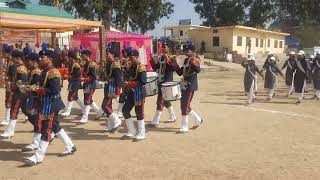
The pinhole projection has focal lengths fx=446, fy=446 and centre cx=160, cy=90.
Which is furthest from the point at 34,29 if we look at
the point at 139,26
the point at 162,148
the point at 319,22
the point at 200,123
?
the point at 319,22

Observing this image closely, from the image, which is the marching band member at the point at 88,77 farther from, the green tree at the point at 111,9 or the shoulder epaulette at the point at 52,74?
the green tree at the point at 111,9

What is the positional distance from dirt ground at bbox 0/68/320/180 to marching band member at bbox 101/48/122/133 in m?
0.24

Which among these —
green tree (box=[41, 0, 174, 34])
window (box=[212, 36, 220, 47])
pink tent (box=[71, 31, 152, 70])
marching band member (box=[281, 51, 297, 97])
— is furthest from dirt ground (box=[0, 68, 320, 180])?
window (box=[212, 36, 220, 47])

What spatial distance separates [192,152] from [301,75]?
879 centimetres

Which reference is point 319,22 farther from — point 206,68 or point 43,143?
point 43,143

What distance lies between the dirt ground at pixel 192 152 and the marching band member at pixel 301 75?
3388mm

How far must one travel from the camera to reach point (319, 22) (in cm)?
5916

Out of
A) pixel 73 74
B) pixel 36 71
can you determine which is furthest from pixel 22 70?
pixel 73 74

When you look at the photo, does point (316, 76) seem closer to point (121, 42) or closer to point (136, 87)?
point (136, 87)

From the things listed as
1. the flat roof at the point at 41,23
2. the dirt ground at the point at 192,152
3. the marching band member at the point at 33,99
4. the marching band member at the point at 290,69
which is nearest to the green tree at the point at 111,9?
the flat roof at the point at 41,23

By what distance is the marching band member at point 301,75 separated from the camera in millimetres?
15398

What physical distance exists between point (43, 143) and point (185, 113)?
342 cm

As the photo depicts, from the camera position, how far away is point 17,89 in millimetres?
8820

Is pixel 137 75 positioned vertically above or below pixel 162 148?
above
